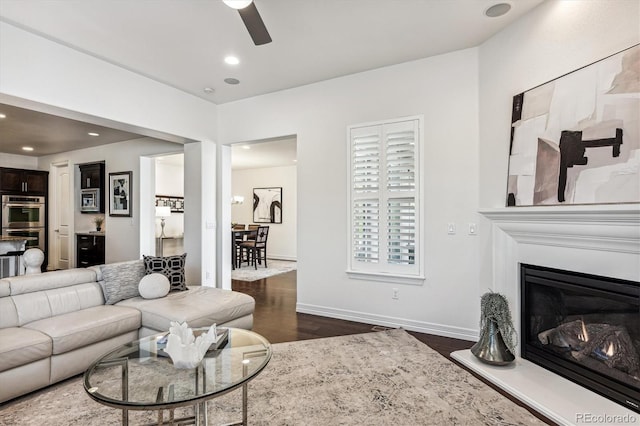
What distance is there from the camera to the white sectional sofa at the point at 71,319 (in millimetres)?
2295

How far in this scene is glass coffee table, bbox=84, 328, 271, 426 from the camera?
1511 mm

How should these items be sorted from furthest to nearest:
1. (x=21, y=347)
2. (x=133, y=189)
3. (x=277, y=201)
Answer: (x=277, y=201)
(x=133, y=189)
(x=21, y=347)

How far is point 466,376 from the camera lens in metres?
2.62

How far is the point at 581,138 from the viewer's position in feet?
7.63

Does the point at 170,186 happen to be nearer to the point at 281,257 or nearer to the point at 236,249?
the point at 236,249

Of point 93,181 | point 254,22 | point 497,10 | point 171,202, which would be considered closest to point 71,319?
point 254,22

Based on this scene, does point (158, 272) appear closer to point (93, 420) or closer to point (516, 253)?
point (93, 420)

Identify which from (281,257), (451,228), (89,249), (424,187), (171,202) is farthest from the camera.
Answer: (281,257)

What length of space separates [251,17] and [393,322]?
3283mm

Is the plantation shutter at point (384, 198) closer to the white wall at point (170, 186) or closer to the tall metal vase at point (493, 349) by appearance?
the tall metal vase at point (493, 349)

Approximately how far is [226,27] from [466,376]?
361 centimetres

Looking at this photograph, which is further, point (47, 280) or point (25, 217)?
point (25, 217)

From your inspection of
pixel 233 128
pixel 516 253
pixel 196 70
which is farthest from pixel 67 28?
pixel 516 253

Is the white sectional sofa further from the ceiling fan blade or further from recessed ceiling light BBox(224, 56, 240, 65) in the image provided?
recessed ceiling light BBox(224, 56, 240, 65)
